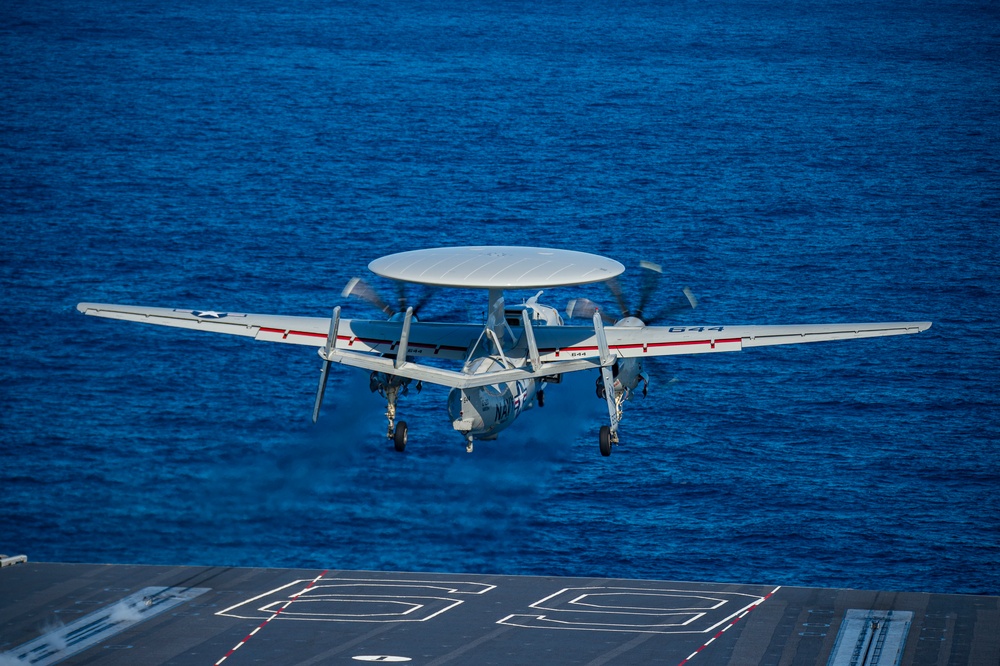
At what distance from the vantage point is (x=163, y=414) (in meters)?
188

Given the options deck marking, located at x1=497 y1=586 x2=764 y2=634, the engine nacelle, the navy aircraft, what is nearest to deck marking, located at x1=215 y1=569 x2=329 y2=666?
deck marking, located at x1=497 y1=586 x2=764 y2=634

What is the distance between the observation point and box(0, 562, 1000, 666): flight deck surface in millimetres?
109375

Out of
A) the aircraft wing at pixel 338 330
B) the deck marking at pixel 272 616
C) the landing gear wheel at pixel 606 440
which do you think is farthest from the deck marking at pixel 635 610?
the landing gear wheel at pixel 606 440

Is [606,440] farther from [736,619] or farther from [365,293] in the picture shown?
[736,619]

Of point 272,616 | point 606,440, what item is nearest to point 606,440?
point 606,440

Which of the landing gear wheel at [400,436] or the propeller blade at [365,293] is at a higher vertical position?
the propeller blade at [365,293]

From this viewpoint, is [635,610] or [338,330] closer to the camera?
[338,330]

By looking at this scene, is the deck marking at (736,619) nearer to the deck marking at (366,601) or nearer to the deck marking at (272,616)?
the deck marking at (366,601)

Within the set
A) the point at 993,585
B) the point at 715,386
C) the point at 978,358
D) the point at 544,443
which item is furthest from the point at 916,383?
the point at 544,443

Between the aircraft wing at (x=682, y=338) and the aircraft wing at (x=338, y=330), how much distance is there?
5028 millimetres

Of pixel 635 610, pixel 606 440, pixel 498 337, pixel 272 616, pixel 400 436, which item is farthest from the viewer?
pixel 635 610

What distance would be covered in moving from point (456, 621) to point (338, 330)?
46678 mm

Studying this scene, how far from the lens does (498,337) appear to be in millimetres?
74000

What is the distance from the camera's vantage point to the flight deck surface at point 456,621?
359ft
